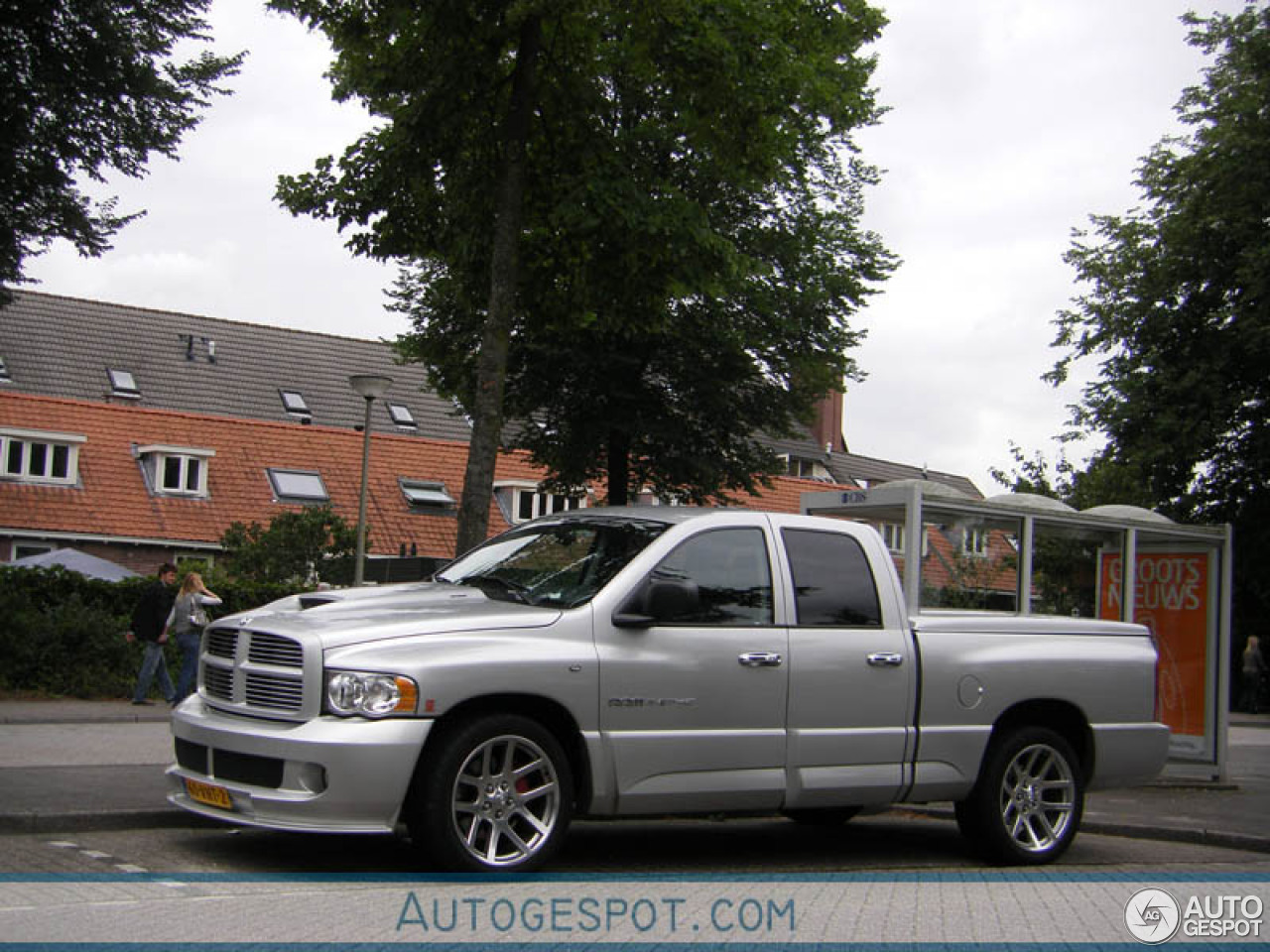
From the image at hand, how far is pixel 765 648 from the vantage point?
336 inches

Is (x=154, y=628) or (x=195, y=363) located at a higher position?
(x=195, y=363)

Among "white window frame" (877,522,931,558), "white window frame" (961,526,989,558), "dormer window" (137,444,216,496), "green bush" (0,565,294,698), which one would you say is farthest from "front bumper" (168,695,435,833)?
"dormer window" (137,444,216,496)

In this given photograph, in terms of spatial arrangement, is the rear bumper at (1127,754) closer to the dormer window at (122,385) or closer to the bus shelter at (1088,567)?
the bus shelter at (1088,567)

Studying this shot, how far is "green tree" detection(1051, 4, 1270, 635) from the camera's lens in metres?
29.9

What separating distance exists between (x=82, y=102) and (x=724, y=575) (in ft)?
42.3

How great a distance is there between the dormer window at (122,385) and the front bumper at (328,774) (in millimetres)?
46559

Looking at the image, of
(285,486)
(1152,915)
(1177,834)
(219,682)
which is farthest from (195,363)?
(1152,915)

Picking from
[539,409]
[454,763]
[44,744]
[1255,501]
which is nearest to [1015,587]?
[454,763]

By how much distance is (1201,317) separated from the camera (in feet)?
103

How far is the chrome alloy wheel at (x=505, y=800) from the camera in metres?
7.49

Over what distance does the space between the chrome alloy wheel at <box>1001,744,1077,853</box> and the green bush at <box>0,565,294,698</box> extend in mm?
15514

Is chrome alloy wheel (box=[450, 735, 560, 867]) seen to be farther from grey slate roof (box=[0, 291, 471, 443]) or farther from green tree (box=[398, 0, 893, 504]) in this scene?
grey slate roof (box=[0, 291, 471, 443])

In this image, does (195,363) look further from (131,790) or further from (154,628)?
(131,790)

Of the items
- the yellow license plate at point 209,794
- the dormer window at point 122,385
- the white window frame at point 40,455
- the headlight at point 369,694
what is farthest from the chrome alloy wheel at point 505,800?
the dormer window at point 122,385
